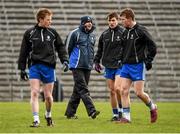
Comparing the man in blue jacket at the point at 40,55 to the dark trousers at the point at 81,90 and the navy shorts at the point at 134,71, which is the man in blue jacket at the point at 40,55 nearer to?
the navy shorts at the point at 134,71

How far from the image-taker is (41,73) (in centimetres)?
1338

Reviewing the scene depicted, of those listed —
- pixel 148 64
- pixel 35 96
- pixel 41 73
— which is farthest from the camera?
pixel 148 64

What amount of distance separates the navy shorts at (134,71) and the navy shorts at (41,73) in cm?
153

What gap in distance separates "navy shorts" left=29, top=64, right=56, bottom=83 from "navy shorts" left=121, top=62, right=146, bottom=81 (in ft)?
5.02

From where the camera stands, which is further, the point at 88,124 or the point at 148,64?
the point at 148,64

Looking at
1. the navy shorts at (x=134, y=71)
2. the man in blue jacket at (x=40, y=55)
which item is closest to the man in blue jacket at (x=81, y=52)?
the navy shorts at (x=134, y=71)

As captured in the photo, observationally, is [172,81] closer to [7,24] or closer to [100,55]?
[7,24]

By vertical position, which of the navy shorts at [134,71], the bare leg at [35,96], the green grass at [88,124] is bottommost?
the green grass at [88,124]

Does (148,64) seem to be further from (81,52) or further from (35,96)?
(81,52)

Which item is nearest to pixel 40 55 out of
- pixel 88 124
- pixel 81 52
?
pixel 88 124

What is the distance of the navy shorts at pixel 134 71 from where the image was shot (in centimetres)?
1429

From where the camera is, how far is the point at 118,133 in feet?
38.8

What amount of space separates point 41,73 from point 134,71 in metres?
1.77

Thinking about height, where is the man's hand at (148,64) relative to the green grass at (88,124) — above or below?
above
